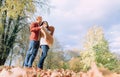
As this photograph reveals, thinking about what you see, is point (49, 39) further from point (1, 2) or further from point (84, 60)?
point (84, 60)

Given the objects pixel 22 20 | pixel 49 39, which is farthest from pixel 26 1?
pixel 49 39

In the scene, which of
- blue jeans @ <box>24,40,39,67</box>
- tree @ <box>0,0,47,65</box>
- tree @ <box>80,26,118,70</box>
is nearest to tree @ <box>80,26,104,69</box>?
tree @ <box>80,26,118,70</box>

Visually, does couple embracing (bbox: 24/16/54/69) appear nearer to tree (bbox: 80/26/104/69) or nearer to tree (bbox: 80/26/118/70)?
tree (bbox: 80/26/118/70)

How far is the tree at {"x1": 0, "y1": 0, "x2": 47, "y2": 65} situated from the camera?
2812 centimetres

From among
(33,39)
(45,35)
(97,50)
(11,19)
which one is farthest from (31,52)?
(97,50)

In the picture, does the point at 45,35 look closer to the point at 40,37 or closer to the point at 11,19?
the point at 40,37

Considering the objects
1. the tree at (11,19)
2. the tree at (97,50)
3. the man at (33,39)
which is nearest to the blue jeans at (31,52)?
the man at (33,39)

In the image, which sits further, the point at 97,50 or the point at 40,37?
the point at 97,50

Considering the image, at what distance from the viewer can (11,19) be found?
33.8 metres

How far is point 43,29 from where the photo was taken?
10602 millimetres

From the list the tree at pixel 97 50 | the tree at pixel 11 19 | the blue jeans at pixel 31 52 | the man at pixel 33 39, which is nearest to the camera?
the man at pixel 33 39

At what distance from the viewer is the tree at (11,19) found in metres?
28.1

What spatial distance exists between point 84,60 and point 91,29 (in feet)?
21.5

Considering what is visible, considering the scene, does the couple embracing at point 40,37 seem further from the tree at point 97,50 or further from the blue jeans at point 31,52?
the tree at point 97,50
